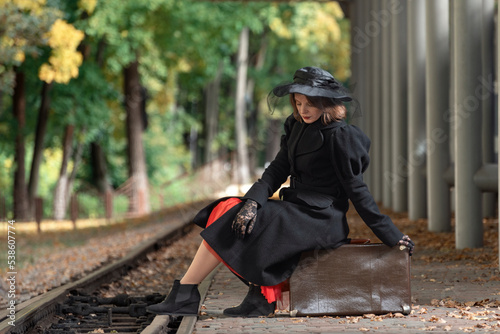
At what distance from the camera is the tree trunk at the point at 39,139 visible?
23.1 metres

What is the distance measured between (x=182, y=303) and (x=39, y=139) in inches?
729

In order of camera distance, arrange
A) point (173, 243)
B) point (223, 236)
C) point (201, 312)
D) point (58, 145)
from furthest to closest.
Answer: point (58, 145)
point (173, 243)
point (201, 312)
point (223, 236)

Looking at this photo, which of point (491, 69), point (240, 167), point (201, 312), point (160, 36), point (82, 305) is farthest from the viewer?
point (240, 167)

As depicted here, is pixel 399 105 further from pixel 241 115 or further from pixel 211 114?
pixel 211 114

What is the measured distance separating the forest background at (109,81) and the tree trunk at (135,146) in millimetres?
32

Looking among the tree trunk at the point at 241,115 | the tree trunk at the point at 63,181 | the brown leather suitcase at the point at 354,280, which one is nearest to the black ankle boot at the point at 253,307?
the brown leather suitcase at the point at 354,280

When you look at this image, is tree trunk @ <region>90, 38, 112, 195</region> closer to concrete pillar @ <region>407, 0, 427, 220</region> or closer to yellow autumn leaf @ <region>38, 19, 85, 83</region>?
yellow autumn leaf @ <region>38, 19, 85, 83</region>

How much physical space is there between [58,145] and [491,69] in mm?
21449

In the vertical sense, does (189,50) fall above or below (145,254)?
above

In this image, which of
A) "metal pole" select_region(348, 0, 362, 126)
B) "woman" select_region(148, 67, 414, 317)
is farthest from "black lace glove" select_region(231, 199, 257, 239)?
"metal pole" select_region(348, 0, 362, 126)

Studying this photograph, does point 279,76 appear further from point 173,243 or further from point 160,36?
point 173,243

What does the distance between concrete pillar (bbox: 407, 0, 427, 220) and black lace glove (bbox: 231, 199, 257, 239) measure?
29.1ft

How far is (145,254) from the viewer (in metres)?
11.9

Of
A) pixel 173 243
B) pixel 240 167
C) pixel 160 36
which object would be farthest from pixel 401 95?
pixel 240 167
